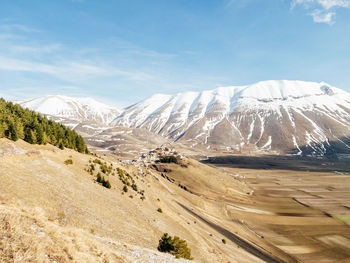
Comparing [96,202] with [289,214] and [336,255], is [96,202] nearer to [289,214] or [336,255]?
[336,255]

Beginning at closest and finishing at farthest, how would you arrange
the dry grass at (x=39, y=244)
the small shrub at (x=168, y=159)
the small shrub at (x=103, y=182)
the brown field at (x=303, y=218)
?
the dry grass at (x=39, y=244) → the small shrub at (x=103, y=182) → the brown field at (x=303, y=218) → the small shrub at (x=168, y=159)

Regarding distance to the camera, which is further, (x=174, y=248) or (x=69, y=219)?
(x=174, y=248)

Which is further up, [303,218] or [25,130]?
[25,130]

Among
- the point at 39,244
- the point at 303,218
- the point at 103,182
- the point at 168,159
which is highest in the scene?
the point at 39,244

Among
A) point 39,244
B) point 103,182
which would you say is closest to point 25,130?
point 103,182

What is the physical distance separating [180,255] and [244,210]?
62956 mm

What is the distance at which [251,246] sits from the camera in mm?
46188

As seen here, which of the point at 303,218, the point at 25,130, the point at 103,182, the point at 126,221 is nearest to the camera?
the point at 126,221

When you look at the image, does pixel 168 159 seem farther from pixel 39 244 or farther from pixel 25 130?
pixel 39 244

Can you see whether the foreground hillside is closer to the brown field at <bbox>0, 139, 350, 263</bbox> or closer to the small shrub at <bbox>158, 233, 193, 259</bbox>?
the brown field at <bbox>0, 139, 350, 263</bbox>

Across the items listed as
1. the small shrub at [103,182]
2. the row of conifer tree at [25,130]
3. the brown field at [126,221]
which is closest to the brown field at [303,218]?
the brown field at [126,221]

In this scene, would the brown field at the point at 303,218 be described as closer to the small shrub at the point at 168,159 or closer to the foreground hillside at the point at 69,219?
the foreground hillside at the point at 69,219

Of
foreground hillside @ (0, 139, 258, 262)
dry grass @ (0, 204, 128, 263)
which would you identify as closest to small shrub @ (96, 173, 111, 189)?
foreground hillside @ (0, 139, 258, 262)

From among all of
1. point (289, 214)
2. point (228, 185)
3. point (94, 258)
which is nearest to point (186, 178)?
point (228, 185)
